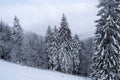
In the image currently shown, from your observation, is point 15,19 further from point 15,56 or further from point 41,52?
point 41,52

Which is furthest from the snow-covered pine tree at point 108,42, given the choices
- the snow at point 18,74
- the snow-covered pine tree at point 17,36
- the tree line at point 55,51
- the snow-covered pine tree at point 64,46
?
the snow-covered pine tree at point 17,36

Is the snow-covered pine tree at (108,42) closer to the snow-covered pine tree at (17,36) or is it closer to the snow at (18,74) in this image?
the snow at (18,74)

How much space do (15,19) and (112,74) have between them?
→ 122ft

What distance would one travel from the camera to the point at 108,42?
19812 mm

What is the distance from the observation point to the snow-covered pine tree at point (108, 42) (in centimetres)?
1909

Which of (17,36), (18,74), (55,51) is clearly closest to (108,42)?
(18,74)

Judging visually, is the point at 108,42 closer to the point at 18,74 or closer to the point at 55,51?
the point at 18,74

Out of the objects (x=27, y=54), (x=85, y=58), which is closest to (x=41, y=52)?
(x=27, y=54)

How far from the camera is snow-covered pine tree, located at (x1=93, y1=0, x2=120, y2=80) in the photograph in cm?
1909

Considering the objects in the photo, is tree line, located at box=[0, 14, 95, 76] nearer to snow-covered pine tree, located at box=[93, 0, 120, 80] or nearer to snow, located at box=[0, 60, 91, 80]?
snow-covered pine tree, located at box=[93, 0, 120, 80]

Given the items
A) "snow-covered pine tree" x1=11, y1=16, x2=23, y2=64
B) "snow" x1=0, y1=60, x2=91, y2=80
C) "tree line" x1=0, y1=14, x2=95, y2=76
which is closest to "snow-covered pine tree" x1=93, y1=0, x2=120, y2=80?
"snow" x1=0, y1=60, x2=91, y2=80

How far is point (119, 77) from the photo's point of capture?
18.9 meters

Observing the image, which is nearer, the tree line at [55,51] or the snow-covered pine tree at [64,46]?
the snow-covered pine tree at [64,46]

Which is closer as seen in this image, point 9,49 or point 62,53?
point 62,53
